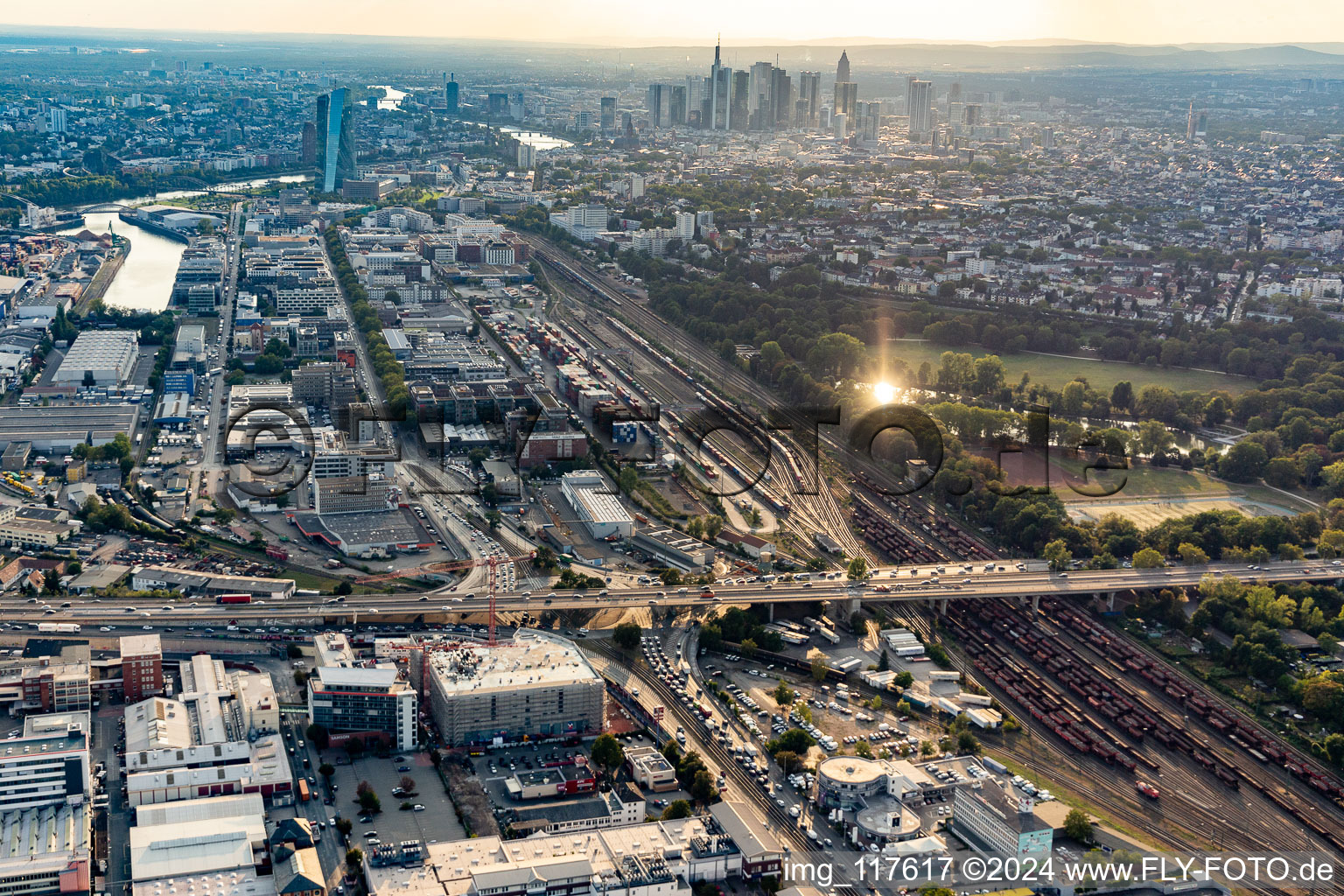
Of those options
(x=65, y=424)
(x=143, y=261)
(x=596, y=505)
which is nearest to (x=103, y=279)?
(x=143, y=261)

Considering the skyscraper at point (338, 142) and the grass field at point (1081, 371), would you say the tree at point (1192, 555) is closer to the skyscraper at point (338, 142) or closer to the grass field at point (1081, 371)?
the grass field at point (1081, 371)

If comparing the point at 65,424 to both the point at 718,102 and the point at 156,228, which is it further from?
the point at 718,102

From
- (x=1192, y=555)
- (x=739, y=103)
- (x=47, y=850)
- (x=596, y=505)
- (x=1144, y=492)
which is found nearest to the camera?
(x=47, y=850)

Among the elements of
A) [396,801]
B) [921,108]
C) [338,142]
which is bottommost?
[396,801]

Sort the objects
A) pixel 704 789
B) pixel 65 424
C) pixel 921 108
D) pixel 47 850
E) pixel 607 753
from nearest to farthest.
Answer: pixel 47 850 → pixel 704 789 → pixel 607 753 → pixel 65 424 → pixel 921 108

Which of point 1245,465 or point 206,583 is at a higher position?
point 1245,465

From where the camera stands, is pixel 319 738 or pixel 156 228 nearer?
pixel 319 738

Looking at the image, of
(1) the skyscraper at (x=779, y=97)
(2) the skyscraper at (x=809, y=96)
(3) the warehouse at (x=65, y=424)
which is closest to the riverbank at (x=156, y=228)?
(3) the warehouse at (x=65, y=424)

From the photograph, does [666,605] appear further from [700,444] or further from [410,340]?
[410,340]
